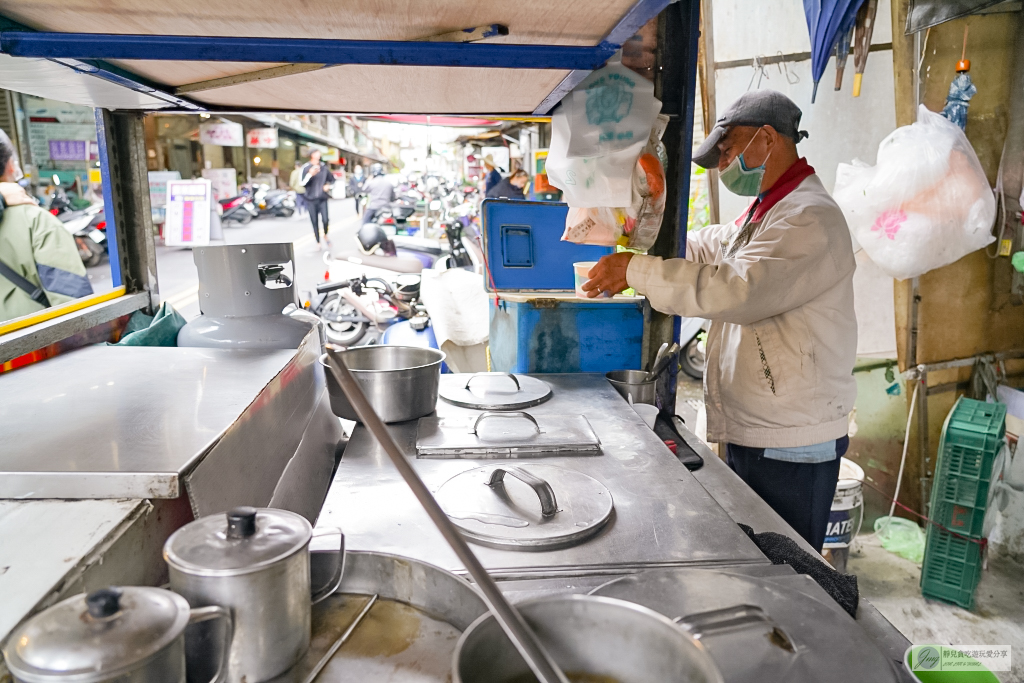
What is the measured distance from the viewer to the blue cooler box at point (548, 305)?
2.52 meters

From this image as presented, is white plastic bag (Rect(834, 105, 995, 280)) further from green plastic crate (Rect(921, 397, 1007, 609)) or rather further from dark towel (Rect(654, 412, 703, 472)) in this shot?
dark towel (Rect(654, 412, 703, 472))

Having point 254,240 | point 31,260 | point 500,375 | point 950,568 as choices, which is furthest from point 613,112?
point 254,240

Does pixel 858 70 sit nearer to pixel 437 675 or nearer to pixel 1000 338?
pixel 1000 338

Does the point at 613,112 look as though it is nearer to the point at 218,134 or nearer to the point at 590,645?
the point at 590,645

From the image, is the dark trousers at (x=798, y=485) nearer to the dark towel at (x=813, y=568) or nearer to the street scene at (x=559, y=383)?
the street scene at (x=559, y=383)

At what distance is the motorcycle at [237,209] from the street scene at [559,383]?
1517 cm

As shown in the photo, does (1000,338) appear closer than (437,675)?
No

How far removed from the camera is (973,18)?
10.8 ft

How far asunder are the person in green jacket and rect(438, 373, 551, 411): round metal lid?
183 cm

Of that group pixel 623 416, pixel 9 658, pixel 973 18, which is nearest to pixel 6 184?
pixel 623 416

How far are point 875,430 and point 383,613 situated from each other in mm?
3890

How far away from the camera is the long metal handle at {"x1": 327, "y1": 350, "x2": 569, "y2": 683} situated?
60 centimetres

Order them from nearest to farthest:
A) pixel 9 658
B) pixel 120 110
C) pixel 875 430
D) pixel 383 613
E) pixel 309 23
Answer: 1. pixel 9 658
2. pixel 383 613
3. pixel 309 23
4. pixel 120 110
5. pixel 875 430

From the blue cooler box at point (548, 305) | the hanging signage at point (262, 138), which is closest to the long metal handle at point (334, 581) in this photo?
the blue cooler box at point (548, 305)
